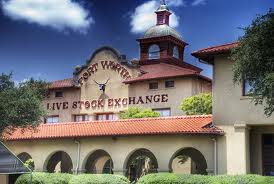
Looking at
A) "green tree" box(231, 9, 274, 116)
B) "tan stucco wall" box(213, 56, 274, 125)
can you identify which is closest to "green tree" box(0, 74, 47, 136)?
"tan stucco wall" box(213, 56, 274, 125)

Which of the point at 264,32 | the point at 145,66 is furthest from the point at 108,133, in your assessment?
the point at 145,66

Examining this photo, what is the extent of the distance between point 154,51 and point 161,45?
974 mm

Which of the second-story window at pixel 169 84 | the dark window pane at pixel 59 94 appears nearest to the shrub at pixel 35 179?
the second-story window at pixel 169 84

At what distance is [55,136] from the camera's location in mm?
37656

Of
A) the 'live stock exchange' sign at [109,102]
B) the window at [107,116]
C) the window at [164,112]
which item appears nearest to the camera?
the window at [164,112]

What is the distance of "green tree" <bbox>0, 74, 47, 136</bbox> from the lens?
34.1 metres

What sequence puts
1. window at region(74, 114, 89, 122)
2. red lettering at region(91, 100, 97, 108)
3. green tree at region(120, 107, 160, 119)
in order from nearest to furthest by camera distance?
1. green tree at region(120, 107, 160, 119)
2. red lettering at region(91, 100, 97, 108)
3. window at region(74, 114, 89, 122)

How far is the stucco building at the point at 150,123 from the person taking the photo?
3200 cm

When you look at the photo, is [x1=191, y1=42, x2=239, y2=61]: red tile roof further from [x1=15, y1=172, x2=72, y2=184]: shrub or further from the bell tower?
the bell tower

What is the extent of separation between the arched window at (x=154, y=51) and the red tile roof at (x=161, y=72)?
5.37 ft

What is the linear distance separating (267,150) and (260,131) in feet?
3.88

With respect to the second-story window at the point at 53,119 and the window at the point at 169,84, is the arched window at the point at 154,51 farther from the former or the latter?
the second-story window at the point at 53,119

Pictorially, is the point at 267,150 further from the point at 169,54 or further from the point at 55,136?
the point at 169,54

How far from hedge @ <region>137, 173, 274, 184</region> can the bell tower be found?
2903 centimetres
